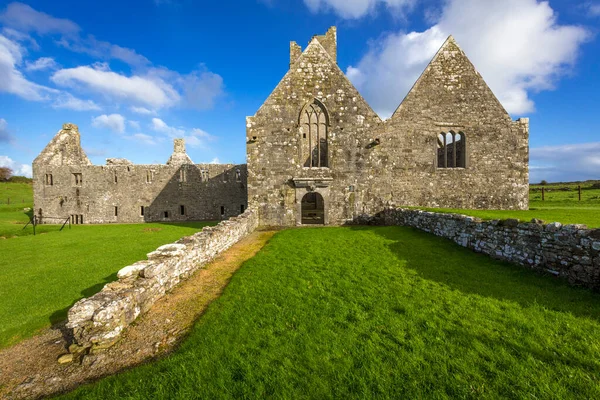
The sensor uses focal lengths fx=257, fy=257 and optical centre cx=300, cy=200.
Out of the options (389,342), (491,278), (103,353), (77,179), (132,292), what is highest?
(77,179)

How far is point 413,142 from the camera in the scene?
18.2 metres

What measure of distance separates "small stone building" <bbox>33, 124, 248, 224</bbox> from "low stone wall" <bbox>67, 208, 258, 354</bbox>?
824 inches

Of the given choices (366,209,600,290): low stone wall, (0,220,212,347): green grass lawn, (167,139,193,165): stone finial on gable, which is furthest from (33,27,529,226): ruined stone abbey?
(167,139,193,165): stone finial on gable

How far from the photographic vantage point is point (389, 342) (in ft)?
13.8

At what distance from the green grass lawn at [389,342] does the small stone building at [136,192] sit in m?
24.8

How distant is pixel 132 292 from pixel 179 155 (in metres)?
30.1

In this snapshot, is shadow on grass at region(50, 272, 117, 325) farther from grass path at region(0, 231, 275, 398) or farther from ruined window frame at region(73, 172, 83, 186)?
ruined window frame at region(73, 172, 83, 186)

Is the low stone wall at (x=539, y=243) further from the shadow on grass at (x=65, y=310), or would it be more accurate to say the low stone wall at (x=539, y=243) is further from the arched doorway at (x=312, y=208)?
the shadow on grass at (x=65, y=310)

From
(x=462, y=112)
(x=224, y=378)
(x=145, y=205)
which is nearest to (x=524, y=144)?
(x=462, y=112)

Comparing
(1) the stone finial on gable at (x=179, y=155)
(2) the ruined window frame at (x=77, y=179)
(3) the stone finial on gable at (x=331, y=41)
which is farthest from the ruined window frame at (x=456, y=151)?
(2) the ruined window frame at (x=77, y=179)

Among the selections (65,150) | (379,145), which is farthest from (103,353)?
(65,150)

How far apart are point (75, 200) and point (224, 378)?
37.2 metres

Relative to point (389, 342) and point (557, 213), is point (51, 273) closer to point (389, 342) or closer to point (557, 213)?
point (389, 342)

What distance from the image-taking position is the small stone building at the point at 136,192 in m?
30.3
